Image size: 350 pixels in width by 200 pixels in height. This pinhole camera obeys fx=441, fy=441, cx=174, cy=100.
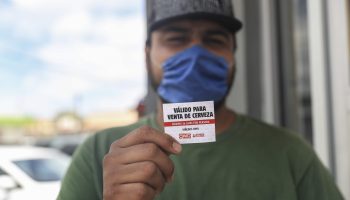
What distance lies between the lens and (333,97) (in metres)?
1.44

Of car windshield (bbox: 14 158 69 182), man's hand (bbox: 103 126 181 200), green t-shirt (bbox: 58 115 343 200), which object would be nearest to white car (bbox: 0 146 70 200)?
car windshield (bbox: 14 158 69 182)

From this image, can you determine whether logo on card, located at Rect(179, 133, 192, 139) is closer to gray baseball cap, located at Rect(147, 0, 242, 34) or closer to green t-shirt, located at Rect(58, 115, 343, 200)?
green t-shirt, located at Rect(58, 115, 343, 200)

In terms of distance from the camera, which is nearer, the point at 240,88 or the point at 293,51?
the point at 240,88

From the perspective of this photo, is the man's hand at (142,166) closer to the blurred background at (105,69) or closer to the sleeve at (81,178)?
the sleeve at (81,178)

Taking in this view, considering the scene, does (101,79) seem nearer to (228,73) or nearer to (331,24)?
(228,73)

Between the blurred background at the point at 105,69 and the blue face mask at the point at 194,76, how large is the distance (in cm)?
16

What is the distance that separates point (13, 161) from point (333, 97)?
1.02m

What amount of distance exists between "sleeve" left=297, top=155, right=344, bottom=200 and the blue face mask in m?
0.29

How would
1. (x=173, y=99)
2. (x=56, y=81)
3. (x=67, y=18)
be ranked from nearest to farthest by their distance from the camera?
(x=173, y=99) → (x=67, y=18) → (x=56, y=81)

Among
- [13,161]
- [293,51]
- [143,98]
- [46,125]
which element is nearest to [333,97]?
[293,51]

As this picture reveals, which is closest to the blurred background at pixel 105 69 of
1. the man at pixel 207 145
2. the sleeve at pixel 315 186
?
the man at pixel 207 145

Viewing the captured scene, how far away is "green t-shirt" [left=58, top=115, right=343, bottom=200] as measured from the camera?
100cm

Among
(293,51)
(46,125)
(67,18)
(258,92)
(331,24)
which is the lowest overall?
(46,125)

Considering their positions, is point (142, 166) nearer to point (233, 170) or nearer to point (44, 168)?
point (233, 170)
